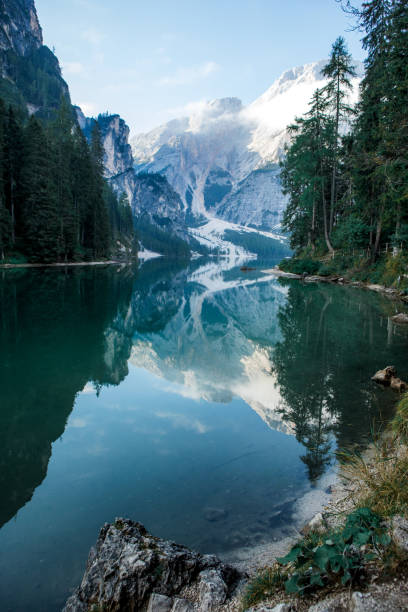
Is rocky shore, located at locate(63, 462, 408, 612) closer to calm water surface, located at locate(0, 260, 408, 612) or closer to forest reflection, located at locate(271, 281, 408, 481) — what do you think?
calm water surface, located at locate(0, 260, 408, 612)

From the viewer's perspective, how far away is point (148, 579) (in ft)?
8.55

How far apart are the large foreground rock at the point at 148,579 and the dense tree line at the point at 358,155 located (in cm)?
836

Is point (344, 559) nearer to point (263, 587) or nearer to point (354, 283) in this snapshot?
point (263, 587)

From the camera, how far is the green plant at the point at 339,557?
2039 mm

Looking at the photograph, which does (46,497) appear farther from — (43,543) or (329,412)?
(329,412)

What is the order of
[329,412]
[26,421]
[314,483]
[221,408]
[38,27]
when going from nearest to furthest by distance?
1. [314,483]
2. [26,421]
3. [329,412]
4. [221,408]
5. [38,27]

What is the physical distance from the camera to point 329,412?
22.4ft

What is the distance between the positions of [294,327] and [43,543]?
1290 cm

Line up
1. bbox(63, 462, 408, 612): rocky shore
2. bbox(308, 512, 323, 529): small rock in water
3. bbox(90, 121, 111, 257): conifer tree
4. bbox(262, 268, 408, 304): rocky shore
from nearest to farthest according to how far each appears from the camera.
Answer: bbox(63, 462, 408, 612): rocky shore
bbox(308, 512, 323, 529): small rock in water
bbox(262, 268, 408, 304): rocky shore
bbox(90, 121, 111, 257): conifer tree

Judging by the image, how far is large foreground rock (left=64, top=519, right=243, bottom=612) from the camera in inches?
96.9

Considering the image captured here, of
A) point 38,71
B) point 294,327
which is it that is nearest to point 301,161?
point 294,327

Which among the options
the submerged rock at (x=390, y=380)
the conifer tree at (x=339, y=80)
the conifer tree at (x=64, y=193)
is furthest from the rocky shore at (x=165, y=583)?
the conifer tree at (x=64, y=193)

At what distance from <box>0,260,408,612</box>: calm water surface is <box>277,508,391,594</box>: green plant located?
66.5 inches

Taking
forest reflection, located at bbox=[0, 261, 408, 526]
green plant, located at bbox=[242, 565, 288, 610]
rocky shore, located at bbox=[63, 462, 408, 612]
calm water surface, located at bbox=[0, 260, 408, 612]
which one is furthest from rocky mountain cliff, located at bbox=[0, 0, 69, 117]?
green plant, located at bbox=[242, 565, 288, 610]
